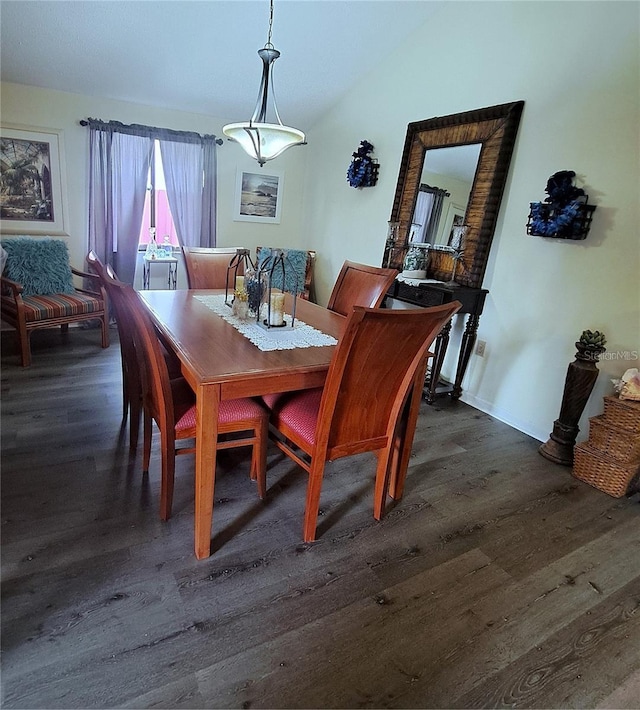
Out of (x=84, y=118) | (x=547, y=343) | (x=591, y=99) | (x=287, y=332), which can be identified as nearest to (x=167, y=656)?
(x=287, y=332)

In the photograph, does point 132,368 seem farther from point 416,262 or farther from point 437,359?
point 416,262

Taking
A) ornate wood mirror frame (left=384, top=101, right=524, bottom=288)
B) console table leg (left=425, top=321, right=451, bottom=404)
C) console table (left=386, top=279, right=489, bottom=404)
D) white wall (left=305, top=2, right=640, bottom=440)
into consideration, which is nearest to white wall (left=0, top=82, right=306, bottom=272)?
white wall (left=305, top=2, right=640, bottom=440)

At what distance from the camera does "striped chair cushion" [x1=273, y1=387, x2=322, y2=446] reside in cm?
174

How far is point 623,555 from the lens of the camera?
1.90 m

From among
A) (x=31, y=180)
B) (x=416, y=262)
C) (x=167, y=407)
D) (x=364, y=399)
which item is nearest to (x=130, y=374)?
(x=167, y=407)

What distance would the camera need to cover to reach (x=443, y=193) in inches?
134

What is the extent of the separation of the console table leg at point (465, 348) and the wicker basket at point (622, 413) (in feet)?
3.36

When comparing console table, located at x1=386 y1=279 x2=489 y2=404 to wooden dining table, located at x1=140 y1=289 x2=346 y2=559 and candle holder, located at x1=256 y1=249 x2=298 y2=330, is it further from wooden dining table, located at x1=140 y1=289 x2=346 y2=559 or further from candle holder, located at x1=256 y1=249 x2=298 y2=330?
wooden dining table, located at x1=140 y1=289 x2=346 y2=559

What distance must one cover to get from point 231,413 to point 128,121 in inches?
146

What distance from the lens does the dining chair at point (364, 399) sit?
1448 mm

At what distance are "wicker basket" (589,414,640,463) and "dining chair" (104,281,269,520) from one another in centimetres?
184

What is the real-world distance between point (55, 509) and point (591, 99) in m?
3.47

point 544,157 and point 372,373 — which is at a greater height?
point 544,157

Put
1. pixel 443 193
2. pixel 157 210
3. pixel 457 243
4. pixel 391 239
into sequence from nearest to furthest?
1. pixel 457 243
2. pixel 443 193
3. pixel 391 239
4. pixel 157 210
